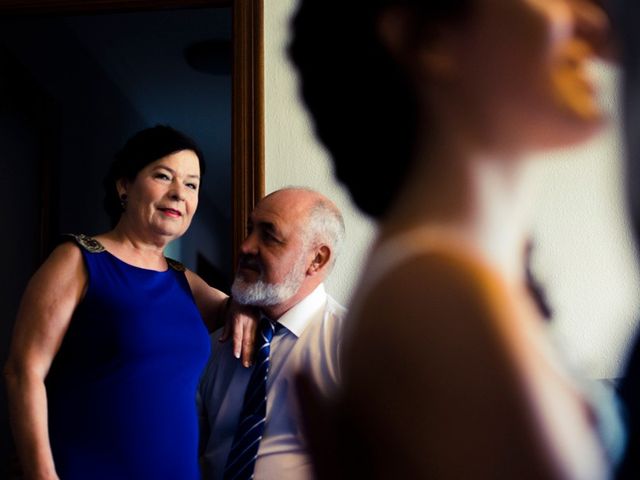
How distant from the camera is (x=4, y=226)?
1.56 meters

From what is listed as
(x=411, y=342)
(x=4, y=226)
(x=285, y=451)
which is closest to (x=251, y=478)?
(x=285, y=451)

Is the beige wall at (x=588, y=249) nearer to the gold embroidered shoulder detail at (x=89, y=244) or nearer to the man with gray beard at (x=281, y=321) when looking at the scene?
the man with gray beard at (x=281, y=321)

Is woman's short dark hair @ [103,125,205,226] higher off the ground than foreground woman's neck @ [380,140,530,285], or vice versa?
woman's short dark hair @ [103,125,205,226]

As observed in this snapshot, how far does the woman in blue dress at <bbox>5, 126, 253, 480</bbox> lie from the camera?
1146mm

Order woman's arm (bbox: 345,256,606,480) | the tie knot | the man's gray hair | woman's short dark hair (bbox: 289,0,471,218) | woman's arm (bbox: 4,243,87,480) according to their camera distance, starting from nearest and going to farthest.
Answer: woman's arm (bbox: 345,256,606,480) < woman's short dark hair (bbox: 289,0,471,218) < the man's gray hair < the tie knot < woman's arm (bbox: 4,243,87,480)

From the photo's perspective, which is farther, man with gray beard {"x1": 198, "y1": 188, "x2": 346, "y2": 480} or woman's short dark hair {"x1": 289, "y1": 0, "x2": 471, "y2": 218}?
man with gray beard {"x1": 198, "y1": 188, "x2": 346, "y2": 480}

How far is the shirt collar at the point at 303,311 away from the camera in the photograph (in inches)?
36.2

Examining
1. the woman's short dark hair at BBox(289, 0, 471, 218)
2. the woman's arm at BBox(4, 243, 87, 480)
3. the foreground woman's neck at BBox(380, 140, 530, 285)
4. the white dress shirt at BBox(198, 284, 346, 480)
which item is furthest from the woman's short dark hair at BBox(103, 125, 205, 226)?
the foreground woman's neck at BBox(380, 140, 530, 285)

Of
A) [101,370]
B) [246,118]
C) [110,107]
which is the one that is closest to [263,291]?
[101,370]

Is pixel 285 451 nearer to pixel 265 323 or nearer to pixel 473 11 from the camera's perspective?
pixel 265 323

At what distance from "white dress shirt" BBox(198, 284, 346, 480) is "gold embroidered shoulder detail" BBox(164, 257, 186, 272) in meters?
0.25

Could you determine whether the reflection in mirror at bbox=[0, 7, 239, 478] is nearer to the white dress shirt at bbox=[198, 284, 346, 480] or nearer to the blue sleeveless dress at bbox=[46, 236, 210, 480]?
the blue sleeveless dress at bbox=[46, 236, 210, 480]

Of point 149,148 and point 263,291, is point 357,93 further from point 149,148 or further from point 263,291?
point 149,148

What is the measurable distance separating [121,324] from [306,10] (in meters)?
0.64
